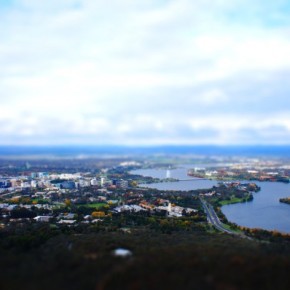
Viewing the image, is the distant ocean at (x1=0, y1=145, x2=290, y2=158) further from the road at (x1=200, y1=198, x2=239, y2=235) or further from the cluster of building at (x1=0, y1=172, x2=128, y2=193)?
the road at (x1=200, y1=198, x2=239, y2=235)

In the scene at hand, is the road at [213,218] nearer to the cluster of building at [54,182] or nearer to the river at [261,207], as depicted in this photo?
the river at [261,207]

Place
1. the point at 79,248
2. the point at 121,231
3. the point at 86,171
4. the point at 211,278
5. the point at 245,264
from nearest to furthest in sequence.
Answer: the point at 211,278 < the point at 245,264 < the point at 79,248 < the point at 121,231 < the point at 86,171

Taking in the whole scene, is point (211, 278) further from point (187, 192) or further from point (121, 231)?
point (187, 192)

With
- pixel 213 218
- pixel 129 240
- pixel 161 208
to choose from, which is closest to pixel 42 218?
pixel 161 208

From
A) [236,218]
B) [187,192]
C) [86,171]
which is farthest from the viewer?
[86,171]

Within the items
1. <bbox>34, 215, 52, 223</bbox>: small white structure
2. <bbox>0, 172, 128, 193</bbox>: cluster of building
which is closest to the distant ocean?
<bbox>0, 172, 128, 193</bbox>: cluster of building

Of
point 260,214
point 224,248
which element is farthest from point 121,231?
point 260,214

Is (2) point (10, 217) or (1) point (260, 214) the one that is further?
(1) point (260, 214)
